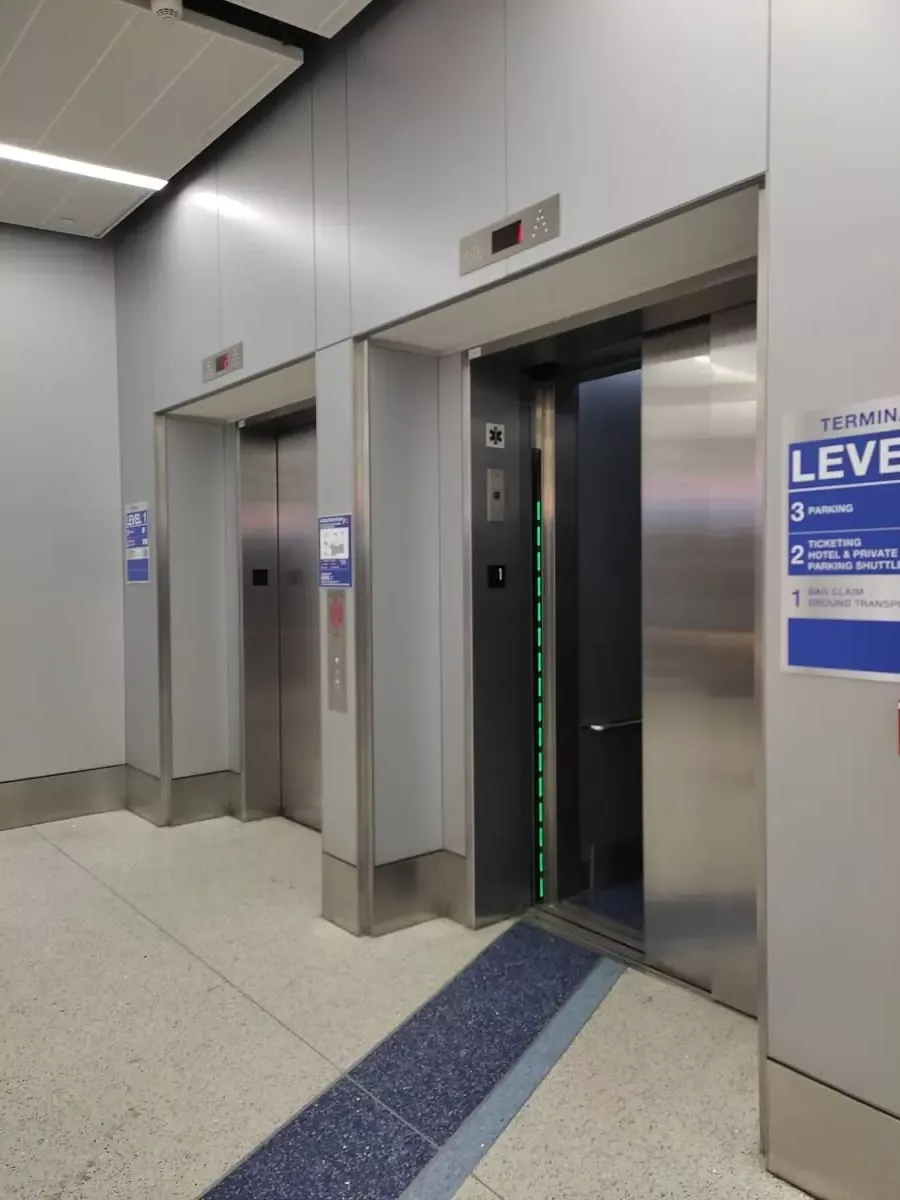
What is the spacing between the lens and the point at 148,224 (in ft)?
17.2

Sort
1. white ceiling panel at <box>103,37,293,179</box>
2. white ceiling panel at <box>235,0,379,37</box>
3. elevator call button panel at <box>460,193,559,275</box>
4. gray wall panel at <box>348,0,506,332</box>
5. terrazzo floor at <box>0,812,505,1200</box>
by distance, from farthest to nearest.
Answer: white ceiling panel at <box>103,37,293,179</box> < white ceiling panel at <box>235,0,379,37</box> < gray wall panel at <box>348,0,506,332</box> < elevator call button panel at <box>460,193,559,275</box> < terrazzo floor at <box>0,812,505,1200</box>

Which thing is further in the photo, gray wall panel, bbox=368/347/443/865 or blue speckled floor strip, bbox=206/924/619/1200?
gray wall panel, bbox=368/347/443/865

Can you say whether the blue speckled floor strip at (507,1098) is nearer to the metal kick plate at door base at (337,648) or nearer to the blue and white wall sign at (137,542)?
the metal kick plate at door base at (337,648)

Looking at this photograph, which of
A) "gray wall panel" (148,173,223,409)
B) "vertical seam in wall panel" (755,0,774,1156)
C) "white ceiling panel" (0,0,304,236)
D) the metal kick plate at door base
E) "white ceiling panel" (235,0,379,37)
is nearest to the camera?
"vertical seam in wall panel" (755,0,774,1156)

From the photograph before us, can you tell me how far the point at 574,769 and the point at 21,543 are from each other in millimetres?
3601

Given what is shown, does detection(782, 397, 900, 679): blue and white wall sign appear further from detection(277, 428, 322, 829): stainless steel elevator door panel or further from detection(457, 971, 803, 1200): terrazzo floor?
detection(277, 428, 322, 829): stainless steel elevator door panel

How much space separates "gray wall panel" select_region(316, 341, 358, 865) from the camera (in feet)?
12.1

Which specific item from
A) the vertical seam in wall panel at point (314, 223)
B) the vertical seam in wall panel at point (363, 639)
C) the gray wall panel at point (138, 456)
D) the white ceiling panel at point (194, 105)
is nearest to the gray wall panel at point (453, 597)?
the vertical seam in wall panel at point (363, 639)

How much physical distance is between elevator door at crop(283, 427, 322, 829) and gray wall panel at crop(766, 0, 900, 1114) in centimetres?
343

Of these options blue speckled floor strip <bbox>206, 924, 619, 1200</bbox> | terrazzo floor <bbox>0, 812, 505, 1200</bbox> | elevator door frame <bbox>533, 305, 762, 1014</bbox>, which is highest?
elevator door frame <bbox>533, 305, 762, 1014</bbox>

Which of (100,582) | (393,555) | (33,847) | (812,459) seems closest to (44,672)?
(100,582)

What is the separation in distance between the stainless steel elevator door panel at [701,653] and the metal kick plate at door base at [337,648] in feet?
4.02

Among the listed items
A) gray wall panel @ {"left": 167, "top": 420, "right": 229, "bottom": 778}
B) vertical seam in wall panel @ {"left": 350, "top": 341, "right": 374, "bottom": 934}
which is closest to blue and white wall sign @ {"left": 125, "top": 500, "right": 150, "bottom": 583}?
gray wall panel @ {"left": 167, "top": 420, "right": 229, "bottom": 778}

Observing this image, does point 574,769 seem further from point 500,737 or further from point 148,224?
point 148,224
